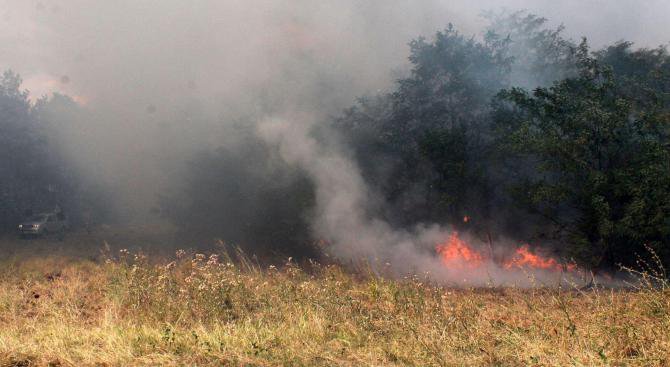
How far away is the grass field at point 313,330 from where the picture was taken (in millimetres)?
3982

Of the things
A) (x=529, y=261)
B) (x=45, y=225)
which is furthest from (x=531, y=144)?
(x=45, y=225)

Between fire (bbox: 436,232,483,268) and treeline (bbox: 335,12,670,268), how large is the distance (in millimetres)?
965

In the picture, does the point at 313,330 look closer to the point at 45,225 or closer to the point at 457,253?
the point at 457,253

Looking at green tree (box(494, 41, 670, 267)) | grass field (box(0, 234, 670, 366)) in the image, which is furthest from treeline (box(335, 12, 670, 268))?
grass field (box(0, 234, 670, 366))

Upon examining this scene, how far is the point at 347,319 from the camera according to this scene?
18.1 feet

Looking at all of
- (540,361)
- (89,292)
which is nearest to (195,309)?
(89,292)

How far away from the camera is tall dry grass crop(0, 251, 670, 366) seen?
398cm

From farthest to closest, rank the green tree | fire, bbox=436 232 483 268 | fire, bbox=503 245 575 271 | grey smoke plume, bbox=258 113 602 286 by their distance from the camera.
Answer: fire, bbox=436 232 483 268
grey smoke plume, bbox=258 113 602 286
fire, bbox=503 245 575 271
the green tree

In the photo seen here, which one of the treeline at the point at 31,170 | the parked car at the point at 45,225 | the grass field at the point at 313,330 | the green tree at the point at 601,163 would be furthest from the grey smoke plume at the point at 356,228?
the treeline at the point at 31,170

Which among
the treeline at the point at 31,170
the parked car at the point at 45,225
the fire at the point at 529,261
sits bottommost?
the fire at the point at 529,261

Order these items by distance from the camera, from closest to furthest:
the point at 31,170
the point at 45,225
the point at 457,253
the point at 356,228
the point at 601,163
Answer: the point at 601,163, the point at 457,253, the point at 356,228, the point at 45,225, the point at 31,170

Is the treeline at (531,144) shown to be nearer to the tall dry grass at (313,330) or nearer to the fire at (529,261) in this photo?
the fire at (529,261)

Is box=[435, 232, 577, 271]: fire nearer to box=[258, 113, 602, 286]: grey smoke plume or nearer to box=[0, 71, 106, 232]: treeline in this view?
box=[258, 113, 602, 286]: grey smoke plume

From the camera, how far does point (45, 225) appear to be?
72.7 feet
